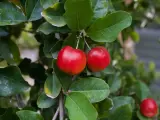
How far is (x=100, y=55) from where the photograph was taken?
2.27 ft

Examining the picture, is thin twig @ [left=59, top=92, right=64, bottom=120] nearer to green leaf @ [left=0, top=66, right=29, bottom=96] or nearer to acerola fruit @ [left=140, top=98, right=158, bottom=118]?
green leaf @ [left=0, top=66, right=29, bottom=96]

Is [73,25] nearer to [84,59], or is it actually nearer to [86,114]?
[84,59]

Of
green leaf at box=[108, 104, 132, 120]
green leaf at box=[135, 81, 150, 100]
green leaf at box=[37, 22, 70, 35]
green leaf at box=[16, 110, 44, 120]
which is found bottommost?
green leaf at box=[135, 81, 150, 100]

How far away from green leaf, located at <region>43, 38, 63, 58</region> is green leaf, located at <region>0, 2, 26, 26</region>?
80 millimetres

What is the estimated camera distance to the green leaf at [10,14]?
2.32 ft

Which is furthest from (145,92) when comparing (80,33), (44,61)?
(80,33)

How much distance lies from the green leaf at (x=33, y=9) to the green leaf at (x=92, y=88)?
0.17 metres

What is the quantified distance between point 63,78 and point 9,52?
0.20m

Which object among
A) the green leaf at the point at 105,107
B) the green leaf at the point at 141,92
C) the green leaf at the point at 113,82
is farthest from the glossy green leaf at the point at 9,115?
the green leaf at the point at 141,92

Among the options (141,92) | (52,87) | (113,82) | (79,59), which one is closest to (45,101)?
(52,87)

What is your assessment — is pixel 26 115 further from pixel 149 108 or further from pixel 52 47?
pixel 149 108

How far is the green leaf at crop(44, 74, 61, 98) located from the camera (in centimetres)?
71

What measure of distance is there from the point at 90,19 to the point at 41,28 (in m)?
0.11

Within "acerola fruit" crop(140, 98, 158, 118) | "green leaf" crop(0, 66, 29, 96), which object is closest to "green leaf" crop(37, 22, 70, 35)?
"green leaf" crop(0, 66, 29, 96)
